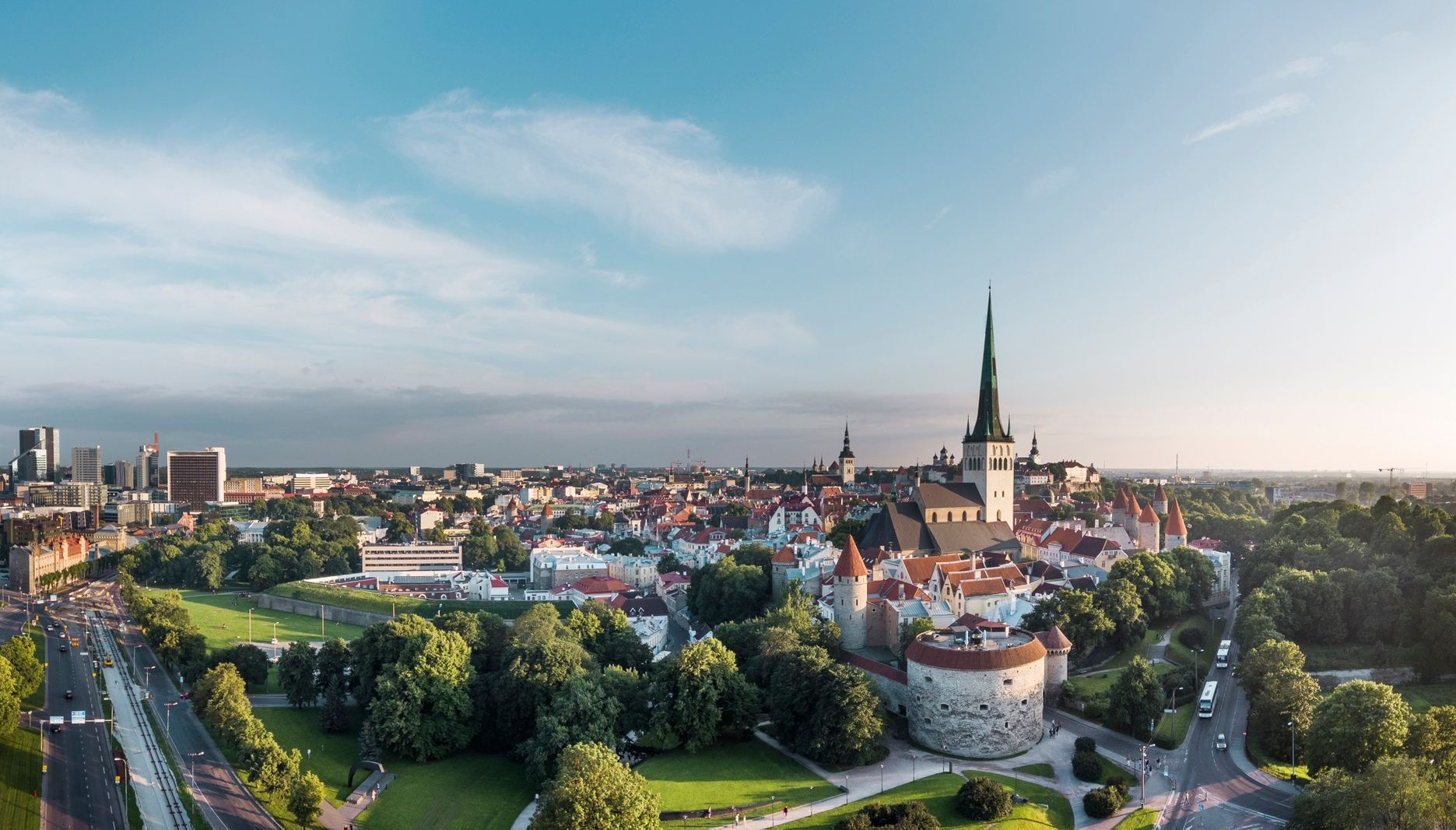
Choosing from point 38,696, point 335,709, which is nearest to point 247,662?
point 335,709

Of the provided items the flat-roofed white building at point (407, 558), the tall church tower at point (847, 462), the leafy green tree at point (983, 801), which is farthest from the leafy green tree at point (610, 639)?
the tall church tower at point (847, 462)

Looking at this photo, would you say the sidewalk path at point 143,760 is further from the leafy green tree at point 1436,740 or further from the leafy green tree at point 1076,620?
the leafy green tree at point 1436,740

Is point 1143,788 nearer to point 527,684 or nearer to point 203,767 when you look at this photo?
point 527,684

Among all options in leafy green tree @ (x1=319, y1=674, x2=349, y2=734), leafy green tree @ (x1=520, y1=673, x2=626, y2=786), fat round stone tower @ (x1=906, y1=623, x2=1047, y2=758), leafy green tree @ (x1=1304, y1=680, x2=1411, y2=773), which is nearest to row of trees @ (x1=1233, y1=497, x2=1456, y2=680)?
leafy green tree @ (x1=1304, y1=680, x2=1411, y2=773)

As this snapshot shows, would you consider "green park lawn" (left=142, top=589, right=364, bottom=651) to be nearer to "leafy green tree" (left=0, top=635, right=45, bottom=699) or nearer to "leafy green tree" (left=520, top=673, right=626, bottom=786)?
"leafy green tree" (left=0, top=635, right=45, bottom=699)

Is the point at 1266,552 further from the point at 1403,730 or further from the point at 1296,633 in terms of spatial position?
the point at 1403,730

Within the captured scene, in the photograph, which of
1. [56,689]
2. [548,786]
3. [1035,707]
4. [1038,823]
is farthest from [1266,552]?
[56,689]
